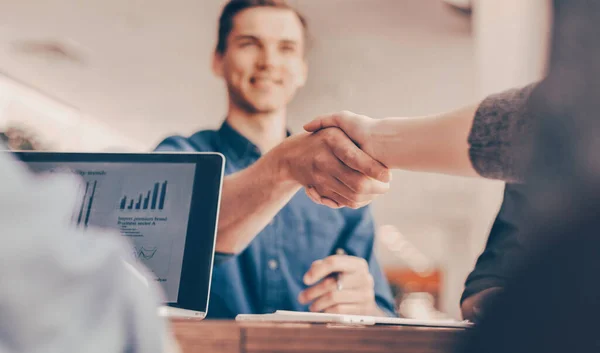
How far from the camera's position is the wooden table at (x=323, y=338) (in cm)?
42

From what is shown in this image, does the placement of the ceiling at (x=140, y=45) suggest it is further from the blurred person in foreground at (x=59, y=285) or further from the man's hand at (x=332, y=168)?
the blurred person in foreground at (x=59, y=285)

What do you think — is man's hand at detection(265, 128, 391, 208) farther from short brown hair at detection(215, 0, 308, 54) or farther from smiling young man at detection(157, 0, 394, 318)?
short brown hair at detection(215, 0, 308, 54)

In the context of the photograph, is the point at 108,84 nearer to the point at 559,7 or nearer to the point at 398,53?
the point at 398,53

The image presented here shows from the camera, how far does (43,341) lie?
172 millimetres

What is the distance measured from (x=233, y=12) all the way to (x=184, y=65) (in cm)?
33

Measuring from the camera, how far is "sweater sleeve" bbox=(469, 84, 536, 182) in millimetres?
592

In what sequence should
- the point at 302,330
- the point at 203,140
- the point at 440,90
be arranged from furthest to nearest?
1. the point at 440,90
2. the point at 203,140
3. the point at 302,330

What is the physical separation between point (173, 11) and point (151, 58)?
20cm

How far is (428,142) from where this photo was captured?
0.79 metres

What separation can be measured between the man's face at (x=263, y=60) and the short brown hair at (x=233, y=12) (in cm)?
2

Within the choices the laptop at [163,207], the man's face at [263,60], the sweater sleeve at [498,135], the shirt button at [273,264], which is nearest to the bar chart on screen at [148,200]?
the laptop at [163,207]

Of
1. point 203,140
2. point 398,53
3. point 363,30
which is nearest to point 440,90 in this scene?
point 398,53

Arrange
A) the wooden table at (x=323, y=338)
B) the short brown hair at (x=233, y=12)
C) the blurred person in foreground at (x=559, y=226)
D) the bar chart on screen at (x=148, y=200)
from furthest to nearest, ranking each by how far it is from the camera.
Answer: the short brown hair at (x=233, y=12) < the bar chart on screen at (x=148, y=200) < the wooden table at (x=323, y=338) < the blurred person in foreground at (x=559, y=226)

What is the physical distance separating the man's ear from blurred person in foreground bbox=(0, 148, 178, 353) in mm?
1520
